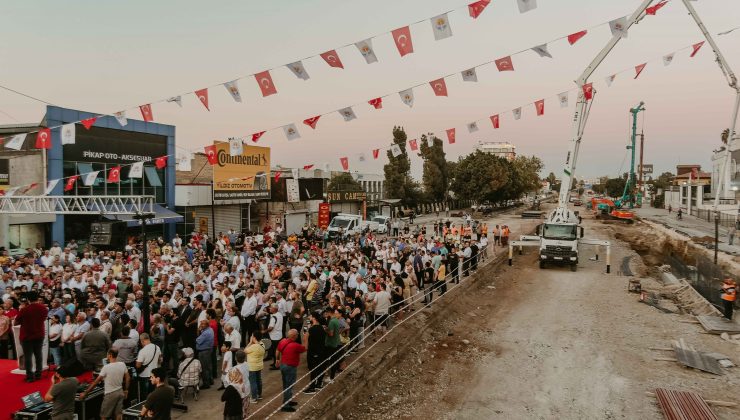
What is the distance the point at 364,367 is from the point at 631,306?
Answer: 1286 cm

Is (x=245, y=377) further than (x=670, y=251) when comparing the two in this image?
No

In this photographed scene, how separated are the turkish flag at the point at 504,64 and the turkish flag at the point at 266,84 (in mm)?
7084

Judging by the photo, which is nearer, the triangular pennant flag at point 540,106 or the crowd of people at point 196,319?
the crowd of people at point 196,319

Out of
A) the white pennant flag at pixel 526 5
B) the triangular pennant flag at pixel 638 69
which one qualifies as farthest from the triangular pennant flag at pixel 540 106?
the white pennant flag at pixel 526 5

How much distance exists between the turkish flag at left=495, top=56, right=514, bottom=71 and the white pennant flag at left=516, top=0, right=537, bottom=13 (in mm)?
3519

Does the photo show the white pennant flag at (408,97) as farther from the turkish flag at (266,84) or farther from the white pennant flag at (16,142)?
the white pennant flag at (16,142)

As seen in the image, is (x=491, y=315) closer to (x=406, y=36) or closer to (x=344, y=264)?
(x=344, y=264)

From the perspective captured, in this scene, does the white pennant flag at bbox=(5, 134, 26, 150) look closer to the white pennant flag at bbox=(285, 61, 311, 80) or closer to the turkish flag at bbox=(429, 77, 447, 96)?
the white pennant flag at bbox=(285, 61, 311, 80)

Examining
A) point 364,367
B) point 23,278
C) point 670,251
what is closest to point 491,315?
point 364,367

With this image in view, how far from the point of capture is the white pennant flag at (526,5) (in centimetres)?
1134

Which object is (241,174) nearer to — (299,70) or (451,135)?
(451,135)

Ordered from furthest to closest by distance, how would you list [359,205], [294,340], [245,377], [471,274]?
[359,205]
[471,274]
[294,340]
[245,377]

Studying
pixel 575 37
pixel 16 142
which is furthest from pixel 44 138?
pixel 575 37

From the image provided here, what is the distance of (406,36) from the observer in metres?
12.2
